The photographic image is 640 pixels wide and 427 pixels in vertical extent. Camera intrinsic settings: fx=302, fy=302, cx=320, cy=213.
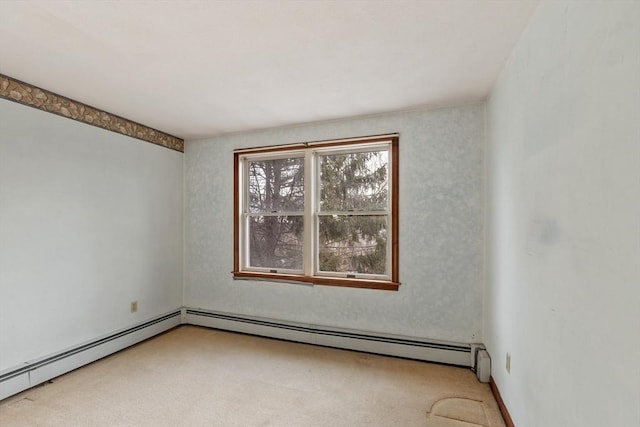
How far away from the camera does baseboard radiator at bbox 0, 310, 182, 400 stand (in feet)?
7.46

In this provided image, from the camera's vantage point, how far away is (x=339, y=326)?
3.19 meters

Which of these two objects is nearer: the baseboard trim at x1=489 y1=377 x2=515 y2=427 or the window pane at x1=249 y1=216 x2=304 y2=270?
the baseboard trim at x1=489 y1=377 x2=515 y2=427

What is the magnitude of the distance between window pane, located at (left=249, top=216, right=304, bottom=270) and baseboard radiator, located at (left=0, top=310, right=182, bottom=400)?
134cm

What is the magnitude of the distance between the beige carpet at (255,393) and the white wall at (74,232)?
465mm

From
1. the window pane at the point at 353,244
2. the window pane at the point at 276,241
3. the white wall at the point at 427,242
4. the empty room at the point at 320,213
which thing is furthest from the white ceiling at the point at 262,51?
the window pane at the point at 276,241

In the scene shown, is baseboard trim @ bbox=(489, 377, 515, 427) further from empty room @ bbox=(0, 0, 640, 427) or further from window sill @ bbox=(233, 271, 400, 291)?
window sill @ bbox=(233, 271, 400, 291)

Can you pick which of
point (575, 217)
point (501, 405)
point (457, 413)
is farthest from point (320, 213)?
point (575, 217)

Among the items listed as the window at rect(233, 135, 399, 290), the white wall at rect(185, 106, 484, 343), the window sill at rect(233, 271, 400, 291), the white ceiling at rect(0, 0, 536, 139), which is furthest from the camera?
the window at rect(233, 135, 399, 290)

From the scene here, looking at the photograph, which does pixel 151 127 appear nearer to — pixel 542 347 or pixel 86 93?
pixel 86 93

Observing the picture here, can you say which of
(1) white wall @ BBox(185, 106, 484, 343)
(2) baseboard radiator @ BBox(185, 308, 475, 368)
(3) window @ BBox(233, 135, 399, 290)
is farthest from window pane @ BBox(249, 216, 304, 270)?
(2) baseboard radiator @ BBox(185, 308, 475, 368)

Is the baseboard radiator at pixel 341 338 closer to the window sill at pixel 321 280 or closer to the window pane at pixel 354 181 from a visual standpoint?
the window sill at pixel 321 280

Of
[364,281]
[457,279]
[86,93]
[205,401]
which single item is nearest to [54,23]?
[86,93]

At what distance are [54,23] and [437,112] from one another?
2.83m

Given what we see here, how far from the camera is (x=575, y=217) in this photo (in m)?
1.12
